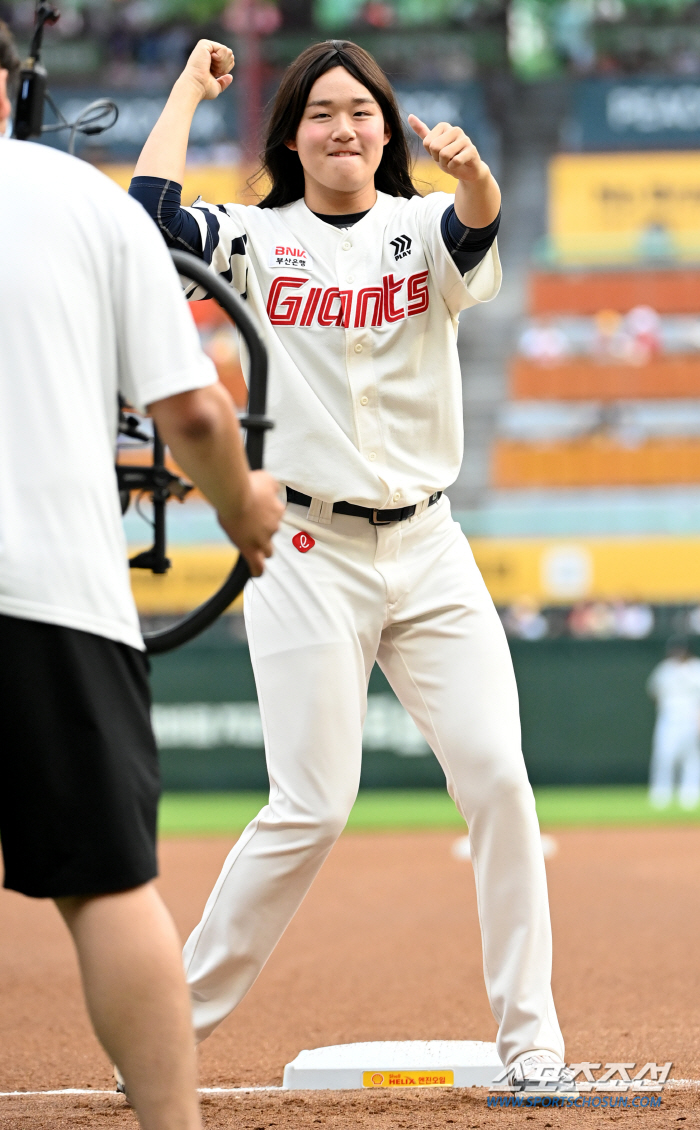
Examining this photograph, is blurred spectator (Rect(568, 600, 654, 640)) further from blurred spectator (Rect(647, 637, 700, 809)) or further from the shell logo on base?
the shell logo on base

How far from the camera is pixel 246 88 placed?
18.2 meters

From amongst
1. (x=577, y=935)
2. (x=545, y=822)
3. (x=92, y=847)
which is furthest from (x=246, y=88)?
(x=92, y=847)

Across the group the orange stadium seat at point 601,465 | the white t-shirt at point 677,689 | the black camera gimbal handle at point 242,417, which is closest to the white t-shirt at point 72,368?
the black camera gimbal handle at point 242,417

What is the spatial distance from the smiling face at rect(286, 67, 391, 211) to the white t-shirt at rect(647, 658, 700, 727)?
9.78 metres

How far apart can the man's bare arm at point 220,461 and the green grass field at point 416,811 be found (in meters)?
8.83

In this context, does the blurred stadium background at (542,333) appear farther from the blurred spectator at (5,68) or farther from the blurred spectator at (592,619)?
the blurred spectator at (5,68)

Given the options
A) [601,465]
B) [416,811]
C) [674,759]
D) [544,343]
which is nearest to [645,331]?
[544,343]

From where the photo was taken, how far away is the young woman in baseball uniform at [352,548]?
2938 mm

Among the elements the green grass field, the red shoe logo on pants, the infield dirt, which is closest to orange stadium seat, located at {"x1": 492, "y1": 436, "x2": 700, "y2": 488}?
Answer: the green grass field

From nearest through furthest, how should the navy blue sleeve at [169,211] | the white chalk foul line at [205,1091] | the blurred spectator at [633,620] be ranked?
the navy blue sleeve at [169,211]
the white chalk foul line at [205,1091]
the blurred spectator at [633,620]

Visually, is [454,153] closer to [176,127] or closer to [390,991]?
[176,127]

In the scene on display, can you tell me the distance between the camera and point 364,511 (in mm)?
2971

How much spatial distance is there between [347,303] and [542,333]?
48.8 ft

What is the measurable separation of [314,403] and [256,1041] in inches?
82.6
